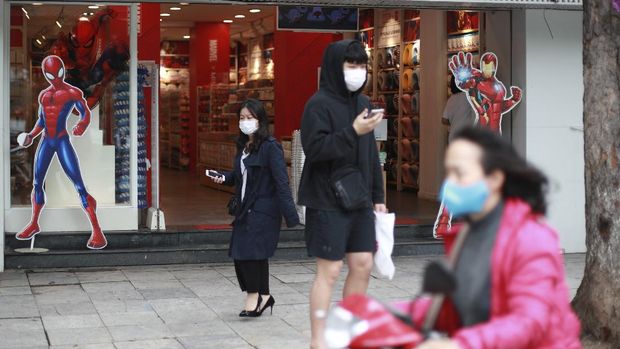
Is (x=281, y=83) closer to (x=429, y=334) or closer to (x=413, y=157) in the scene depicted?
(x=413, y=157)

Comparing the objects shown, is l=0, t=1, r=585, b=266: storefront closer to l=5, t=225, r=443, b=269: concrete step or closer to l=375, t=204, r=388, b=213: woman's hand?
l=5, t=225, r=443, b=269: concrete step

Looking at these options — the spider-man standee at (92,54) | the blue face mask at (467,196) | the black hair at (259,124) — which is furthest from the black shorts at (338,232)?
the spider-man standee at (92,54)

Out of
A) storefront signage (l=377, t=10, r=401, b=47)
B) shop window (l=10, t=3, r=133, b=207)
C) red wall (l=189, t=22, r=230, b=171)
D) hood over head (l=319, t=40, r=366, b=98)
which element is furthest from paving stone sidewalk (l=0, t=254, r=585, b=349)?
red wall (l=189, t=22, r=230, b=171)

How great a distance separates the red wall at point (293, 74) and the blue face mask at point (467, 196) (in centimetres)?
1461

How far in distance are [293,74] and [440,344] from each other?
1508cm

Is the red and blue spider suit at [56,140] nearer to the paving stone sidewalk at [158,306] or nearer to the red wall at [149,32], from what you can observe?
the paving stone sidewalk at [158,306]

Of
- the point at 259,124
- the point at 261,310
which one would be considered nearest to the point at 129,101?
the point at 259,124

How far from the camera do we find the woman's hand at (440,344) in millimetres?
2909

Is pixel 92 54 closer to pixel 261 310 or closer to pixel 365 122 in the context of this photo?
pixel 261 310

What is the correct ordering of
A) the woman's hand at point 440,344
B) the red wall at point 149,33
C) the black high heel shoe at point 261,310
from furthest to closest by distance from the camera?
the red wall at point 149,33 < the black high heel shoe at point 261,310 < the woman's hand at point 440,344

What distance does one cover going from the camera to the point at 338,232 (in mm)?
6184

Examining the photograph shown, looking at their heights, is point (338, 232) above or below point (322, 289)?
above

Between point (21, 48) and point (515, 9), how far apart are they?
17.3 ft

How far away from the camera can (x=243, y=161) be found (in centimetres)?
808
